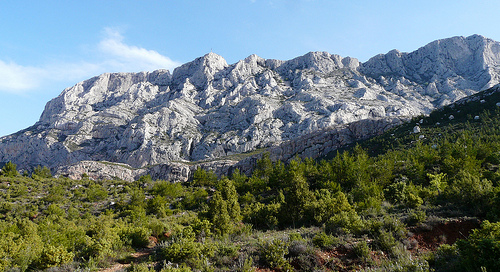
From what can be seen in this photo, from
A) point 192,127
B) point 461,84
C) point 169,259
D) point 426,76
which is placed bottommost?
point 169,259

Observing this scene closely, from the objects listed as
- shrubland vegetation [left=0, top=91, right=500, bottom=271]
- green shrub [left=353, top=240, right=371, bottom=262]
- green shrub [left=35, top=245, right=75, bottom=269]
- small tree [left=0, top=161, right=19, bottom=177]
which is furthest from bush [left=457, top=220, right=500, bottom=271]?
small tree [left=0, top=161, right=19, bottom=177]

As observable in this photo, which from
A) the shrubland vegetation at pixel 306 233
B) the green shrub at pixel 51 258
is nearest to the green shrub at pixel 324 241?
the shrubland vegetation at pixel 306 233

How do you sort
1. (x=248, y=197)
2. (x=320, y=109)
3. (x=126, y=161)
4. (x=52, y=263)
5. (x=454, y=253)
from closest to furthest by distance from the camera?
(x=454, y=253) < (x=52, y=263) < (x=248, y=197) < (x=126, y=161) < (x=320, y=109)

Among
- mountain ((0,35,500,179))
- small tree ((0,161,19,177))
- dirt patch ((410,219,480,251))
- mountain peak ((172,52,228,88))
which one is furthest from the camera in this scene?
mountain peak ((172,52,228,88))

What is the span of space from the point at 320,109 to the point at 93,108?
16101cm

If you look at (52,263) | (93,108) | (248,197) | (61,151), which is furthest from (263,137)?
(93,108)

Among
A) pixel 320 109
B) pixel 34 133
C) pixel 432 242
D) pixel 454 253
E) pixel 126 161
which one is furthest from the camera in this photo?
pixel 34 133

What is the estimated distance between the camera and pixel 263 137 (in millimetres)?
128750

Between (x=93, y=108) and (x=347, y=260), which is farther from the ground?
(x=93, y=108)

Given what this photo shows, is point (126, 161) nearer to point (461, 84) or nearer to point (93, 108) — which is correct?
point (93, 108)

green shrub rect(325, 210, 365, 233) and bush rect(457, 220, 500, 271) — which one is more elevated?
bush rect(457, 220, 500, 271)

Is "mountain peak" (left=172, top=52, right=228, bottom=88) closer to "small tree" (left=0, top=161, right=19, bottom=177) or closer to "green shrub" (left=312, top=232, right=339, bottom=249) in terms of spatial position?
"small tree" (left=0, top=161, right=19, bottom=177)

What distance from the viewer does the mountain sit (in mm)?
123812

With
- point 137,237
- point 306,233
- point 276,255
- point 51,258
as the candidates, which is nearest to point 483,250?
point 276,255
